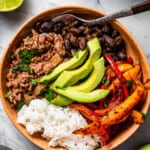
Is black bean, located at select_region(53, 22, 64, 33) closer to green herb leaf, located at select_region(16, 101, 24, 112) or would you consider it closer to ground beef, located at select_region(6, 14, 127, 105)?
ground beef, located at select_region(6, 14, 127, 105)

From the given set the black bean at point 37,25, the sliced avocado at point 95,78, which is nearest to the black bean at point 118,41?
the sliced avocado at point 95,78

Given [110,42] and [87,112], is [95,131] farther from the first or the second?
[110,42]

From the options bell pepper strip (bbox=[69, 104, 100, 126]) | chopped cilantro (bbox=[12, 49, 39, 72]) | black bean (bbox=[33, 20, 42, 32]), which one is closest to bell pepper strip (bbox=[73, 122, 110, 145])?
bell pepper strip (bbox=[69, 104, 100, 126])

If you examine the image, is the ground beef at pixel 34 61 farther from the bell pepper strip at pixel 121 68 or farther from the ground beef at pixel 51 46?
the bell pepper strip at pixel 121 68

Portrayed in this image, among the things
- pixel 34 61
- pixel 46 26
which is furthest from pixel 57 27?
pixel 34 61

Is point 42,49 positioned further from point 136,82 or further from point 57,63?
point 136,82
